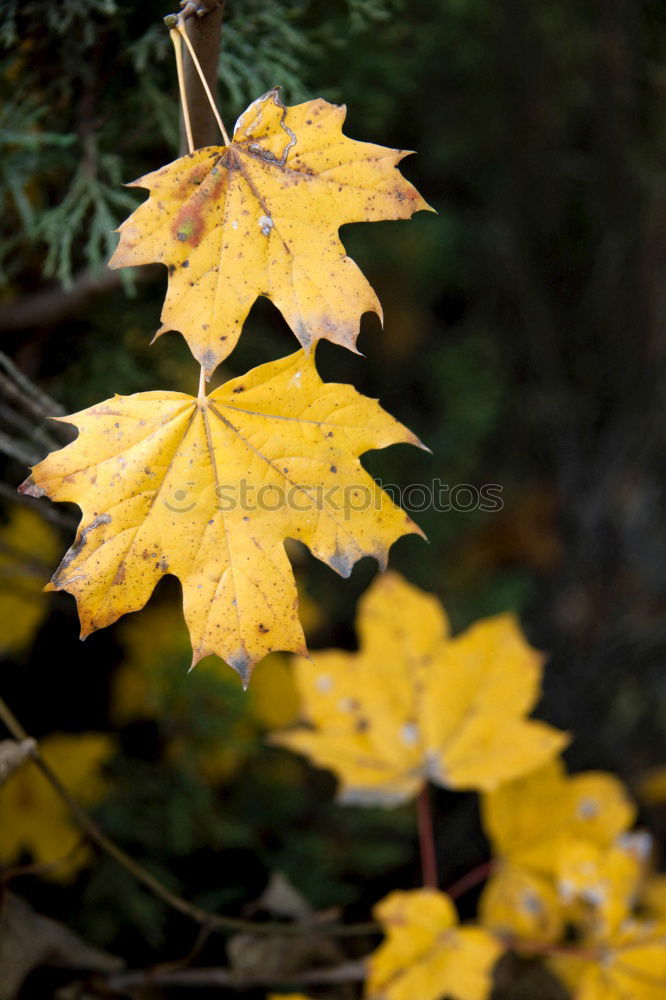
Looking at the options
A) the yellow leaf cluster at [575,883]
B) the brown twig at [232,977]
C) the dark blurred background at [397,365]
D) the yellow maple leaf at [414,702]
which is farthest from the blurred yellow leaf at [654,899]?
the brown twig at [232,977]

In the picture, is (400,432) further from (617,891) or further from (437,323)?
(437,323)

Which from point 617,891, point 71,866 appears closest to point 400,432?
point 617,891

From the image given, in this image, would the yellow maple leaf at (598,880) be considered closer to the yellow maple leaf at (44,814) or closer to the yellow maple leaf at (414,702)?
the yellow maple leaf at (414,702)
